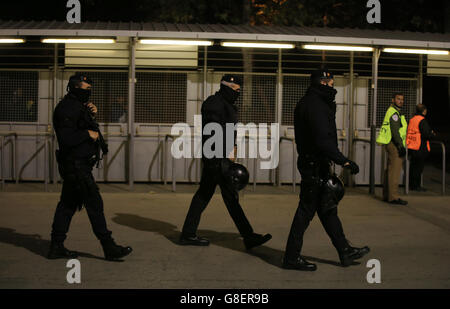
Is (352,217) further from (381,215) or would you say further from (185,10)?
(185,10)

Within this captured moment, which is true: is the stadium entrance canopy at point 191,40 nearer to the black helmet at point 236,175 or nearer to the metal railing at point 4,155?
the metal railing at point 4,155

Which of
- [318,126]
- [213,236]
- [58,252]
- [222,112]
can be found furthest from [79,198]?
[318,126]

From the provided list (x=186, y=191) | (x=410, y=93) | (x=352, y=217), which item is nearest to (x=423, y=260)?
(x=352, y=217)

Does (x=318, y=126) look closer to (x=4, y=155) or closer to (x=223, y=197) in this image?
(x=223, y=197)

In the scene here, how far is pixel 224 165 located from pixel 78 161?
1622 millimetres

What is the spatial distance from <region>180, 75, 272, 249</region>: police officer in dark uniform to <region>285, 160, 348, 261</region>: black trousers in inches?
34.4

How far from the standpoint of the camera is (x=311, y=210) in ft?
22.4

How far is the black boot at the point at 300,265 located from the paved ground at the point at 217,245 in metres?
0.07

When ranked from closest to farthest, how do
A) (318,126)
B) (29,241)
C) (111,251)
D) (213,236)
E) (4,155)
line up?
(318,126) → (111,251) → (29,241) → (213,236) → (4,155)

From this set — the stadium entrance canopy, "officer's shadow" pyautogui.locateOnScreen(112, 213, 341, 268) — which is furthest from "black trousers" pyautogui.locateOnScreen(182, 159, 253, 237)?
the stadium entrance canopy

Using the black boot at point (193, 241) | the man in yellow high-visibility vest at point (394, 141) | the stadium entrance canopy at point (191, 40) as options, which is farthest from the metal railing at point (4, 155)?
the man in yellow high-visibility vest at point (394, 141)

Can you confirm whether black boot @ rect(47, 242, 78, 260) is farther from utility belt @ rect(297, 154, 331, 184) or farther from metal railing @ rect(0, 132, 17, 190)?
metal railing @ rect(0, 132, 17, 190)

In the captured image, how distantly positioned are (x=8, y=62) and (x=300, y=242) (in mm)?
8457

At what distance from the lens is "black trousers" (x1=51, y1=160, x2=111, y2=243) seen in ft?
22.6
